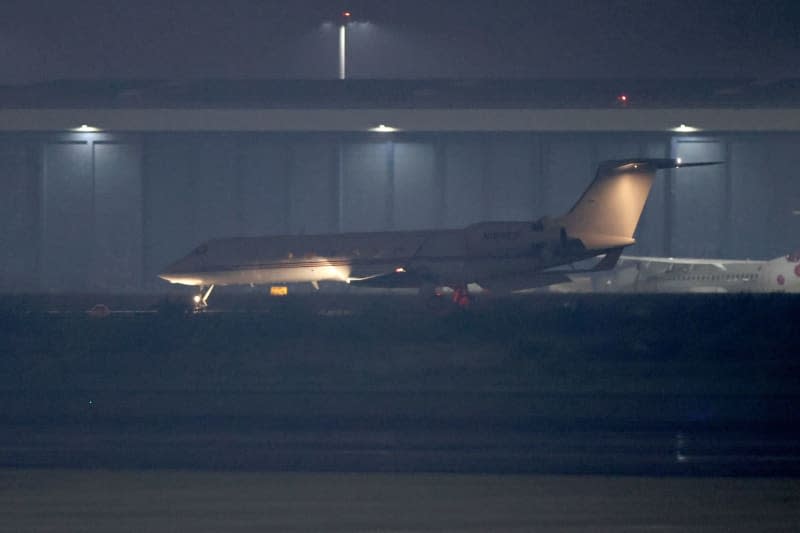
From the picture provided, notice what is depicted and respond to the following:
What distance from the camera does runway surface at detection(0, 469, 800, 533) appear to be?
7188 millimetres

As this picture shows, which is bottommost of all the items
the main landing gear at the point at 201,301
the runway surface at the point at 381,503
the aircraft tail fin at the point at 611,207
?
the runway surface at the point at 381,503

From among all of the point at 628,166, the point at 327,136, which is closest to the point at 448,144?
the point at 327,136

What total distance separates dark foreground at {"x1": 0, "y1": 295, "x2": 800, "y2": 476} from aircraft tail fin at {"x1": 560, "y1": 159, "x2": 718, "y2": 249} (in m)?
3.98

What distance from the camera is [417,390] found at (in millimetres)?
14000

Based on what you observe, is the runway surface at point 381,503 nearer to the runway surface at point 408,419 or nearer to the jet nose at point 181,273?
the runway surface at point 408,419

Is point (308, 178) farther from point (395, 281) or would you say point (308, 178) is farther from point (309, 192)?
point (395, 281)

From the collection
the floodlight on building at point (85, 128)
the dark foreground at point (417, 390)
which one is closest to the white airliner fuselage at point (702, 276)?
the dark foreground at point (417, 390)

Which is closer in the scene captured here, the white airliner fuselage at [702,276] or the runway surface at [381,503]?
the runway surface at [381,503]

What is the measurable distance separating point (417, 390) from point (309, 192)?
31.1 m

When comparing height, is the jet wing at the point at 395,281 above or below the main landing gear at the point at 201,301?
above

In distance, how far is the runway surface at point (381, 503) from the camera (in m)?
7.19

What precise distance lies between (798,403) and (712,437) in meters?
3.00

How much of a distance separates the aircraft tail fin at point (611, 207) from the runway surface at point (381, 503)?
19212 mm

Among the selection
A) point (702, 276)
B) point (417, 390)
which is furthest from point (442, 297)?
point (417, 390)
